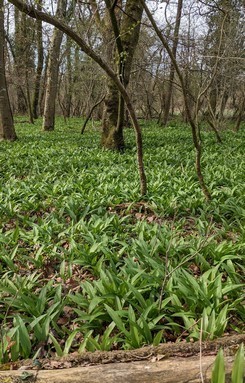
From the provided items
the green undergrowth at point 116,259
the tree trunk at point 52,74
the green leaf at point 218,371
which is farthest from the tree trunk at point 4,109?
the green leaf at point 218,371

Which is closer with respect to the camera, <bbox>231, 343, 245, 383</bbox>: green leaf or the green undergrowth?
<bbox>231, 343, 245, 383</bbox>: green leaf

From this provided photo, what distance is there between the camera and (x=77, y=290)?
2.64m

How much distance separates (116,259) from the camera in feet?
9.59

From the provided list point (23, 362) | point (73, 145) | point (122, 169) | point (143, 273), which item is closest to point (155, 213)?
point (143, 273)

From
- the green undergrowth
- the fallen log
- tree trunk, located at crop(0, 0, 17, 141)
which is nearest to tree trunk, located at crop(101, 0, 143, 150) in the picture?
the green undergrowth

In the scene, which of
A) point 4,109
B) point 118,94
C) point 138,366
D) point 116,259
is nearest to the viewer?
point 138,366

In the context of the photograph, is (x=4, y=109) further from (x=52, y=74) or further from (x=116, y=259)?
(x=116, y=259)

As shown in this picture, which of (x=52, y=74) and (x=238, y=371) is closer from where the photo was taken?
(x=238, y=371)

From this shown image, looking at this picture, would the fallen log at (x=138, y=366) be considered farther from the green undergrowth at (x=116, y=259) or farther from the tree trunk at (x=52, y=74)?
the tree trunk at (x=52, y=74)

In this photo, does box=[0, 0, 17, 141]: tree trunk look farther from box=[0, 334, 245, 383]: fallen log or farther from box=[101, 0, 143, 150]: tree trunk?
box=[0, 334, 245, 383]: fallen log

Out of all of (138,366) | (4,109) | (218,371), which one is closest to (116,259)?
(138,366)

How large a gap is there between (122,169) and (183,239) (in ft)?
9.88

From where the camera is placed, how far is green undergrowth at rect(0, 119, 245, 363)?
207 centimetres

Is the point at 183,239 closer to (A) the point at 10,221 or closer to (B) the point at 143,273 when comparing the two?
(B) the point at 143,273
